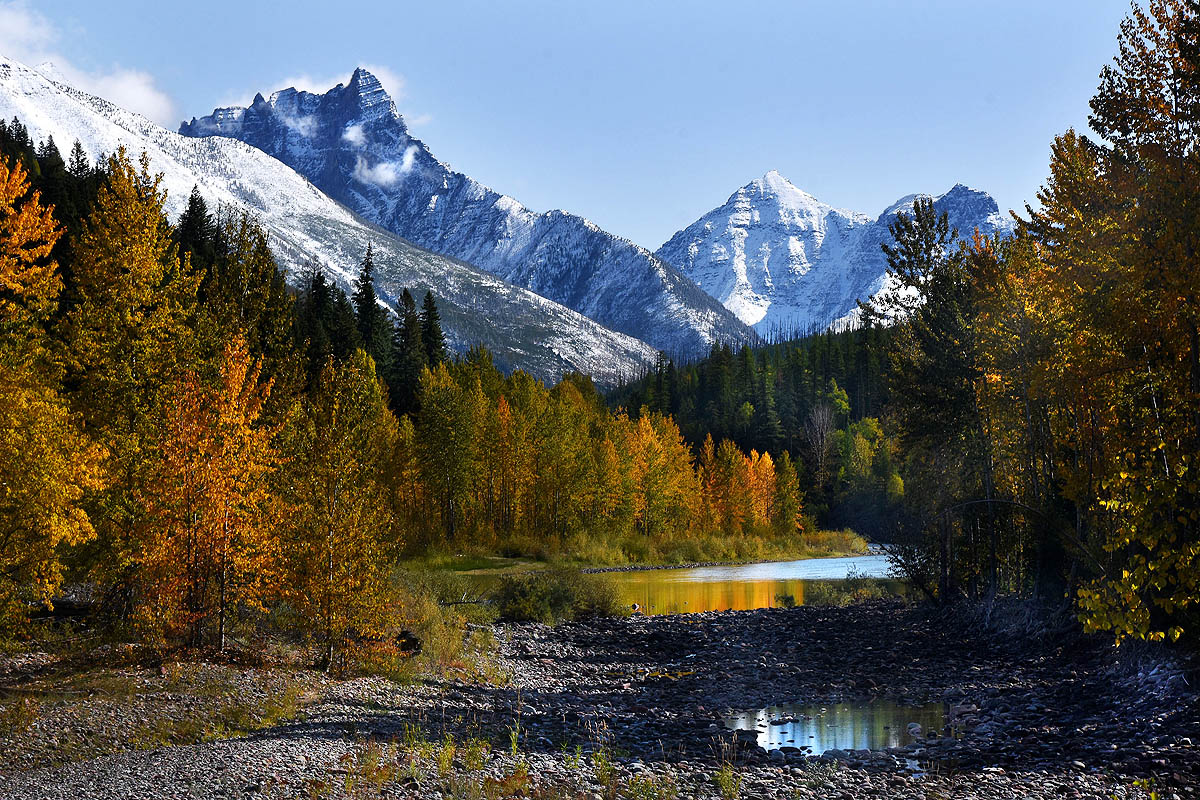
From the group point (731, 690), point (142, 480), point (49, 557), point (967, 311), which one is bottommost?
point (731, 690)

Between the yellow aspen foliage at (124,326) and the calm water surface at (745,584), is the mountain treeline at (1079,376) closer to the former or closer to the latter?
the calm water surface at (745,584)

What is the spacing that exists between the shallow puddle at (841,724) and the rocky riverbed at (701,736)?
501 millimetres

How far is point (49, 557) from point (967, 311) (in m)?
29.9

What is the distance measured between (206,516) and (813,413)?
99877mm

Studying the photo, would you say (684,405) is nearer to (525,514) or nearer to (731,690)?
(525,514)

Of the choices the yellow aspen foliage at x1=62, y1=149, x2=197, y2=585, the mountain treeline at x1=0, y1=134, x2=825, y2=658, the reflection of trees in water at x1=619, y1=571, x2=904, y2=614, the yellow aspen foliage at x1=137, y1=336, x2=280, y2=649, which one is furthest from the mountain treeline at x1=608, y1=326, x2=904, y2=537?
the yellow aspen foliage at x1=62, y1=149, x2=197, y2=585

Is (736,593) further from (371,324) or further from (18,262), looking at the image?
(371,324)

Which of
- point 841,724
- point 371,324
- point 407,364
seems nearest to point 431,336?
point 371,324

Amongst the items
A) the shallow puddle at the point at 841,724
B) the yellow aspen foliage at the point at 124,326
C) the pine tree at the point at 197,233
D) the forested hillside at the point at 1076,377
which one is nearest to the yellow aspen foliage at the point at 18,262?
the yellow aspen foliage at the point at 124,326

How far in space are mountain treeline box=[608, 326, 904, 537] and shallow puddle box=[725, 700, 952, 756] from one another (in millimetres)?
60749

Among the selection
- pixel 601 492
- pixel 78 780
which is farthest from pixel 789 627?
pixel 601 492

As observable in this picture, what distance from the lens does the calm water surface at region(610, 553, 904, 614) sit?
45.2 m

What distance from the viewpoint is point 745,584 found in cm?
5675

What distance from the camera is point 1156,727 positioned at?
51.9ft
